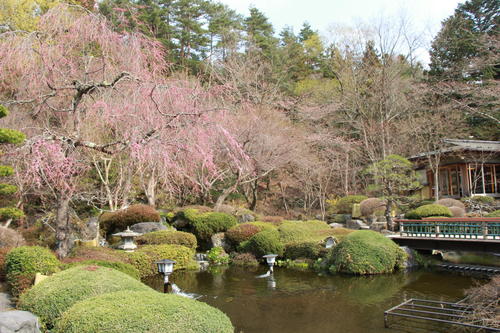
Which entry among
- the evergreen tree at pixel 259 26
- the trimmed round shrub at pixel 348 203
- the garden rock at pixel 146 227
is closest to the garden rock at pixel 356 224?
the trimmed round shrub at pixel 348 203

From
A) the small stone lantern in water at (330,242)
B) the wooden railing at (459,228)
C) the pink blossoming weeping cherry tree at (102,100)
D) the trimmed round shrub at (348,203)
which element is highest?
the pink blossoming weeping cherry tree at (102,100)

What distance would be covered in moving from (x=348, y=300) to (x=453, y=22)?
25365mm

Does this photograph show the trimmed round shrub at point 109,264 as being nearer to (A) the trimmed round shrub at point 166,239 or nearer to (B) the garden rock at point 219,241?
(A) the trimmed round shrub at point 166,239

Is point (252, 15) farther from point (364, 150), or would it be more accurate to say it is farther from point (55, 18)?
point (55, 18)

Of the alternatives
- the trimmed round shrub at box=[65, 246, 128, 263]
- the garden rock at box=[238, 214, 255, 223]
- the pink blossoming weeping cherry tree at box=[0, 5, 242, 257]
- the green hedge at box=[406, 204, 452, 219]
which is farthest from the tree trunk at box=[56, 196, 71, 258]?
the green hedge at box=[406, 204, 452, 219]

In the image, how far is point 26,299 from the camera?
607 centimetres

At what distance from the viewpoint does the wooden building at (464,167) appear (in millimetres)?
22875

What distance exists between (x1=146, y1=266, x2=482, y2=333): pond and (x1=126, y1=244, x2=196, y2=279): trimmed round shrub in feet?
1.75

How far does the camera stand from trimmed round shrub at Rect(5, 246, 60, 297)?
22.8 feet

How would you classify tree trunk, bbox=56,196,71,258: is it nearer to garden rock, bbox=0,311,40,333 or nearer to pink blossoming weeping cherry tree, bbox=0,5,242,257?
pink blossoming weeping cherry tree, bbox=0,5,242,257

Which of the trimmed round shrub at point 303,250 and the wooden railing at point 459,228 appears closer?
the wooden railing at point 459,228

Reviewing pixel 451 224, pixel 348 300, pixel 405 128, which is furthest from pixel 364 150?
pixel 348 300

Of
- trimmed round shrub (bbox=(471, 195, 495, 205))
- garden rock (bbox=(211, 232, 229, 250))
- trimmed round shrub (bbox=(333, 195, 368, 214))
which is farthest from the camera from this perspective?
trimmed round shrub (bbox=(333, 195, 368, 214))

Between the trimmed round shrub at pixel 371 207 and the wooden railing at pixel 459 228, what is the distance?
4.58 m
